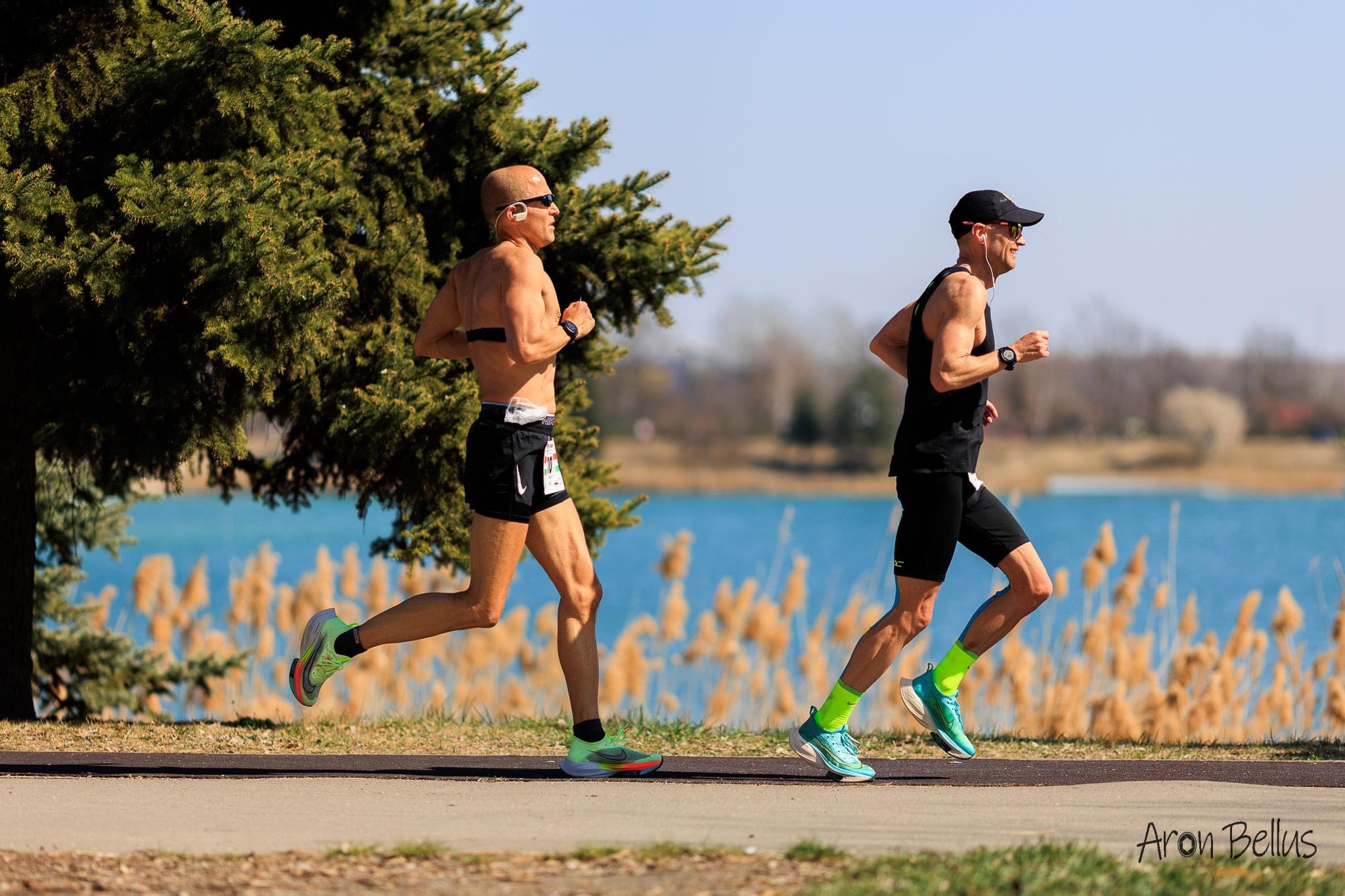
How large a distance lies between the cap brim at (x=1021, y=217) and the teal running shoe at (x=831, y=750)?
196 cm

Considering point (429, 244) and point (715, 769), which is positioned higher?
point (429, 244)

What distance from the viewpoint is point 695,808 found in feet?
16.3

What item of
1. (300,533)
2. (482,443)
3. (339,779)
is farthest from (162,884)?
(300,533)

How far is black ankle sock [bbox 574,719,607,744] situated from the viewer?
19.2 ft

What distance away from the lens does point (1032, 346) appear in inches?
217

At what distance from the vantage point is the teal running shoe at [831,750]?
18.7ft

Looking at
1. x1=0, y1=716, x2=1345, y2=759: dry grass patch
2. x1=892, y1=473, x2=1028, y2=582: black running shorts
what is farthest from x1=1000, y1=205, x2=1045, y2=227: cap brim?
x1=0, y1=716, x2=1345, y2=759: dry grass patch

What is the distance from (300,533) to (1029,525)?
22255mm

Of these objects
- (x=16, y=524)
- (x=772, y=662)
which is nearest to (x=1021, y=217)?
(x=16, y=524)

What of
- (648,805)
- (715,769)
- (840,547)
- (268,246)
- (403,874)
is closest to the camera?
(403,874)

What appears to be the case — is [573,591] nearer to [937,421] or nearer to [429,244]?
[937,421]

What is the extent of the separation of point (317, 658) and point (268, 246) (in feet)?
6.00

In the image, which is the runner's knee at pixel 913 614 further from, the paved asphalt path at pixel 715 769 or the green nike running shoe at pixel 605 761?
the green nike running shoe at pixel 605 761

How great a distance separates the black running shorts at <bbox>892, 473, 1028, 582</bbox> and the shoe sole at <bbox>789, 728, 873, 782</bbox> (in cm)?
72
